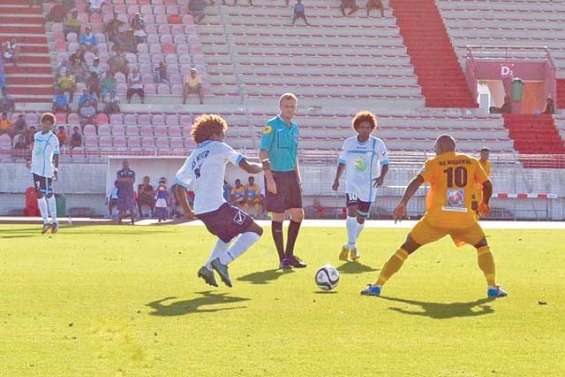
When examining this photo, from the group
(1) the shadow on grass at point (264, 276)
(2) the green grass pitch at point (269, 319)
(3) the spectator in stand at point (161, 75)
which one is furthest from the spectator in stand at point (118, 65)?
(1) the shadow on grass at point (264, 276)

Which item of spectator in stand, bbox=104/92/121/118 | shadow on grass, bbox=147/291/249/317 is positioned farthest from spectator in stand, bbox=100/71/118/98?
shadow on grass, bbox=147/291/249/317

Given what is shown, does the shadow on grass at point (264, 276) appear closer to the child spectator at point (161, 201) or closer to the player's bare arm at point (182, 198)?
the player's bare arm at point (182, 198)

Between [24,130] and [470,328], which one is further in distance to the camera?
[24,130]

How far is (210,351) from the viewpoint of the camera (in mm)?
9125

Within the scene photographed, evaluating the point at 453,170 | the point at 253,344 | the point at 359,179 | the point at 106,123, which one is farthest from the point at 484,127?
the point at 253,344

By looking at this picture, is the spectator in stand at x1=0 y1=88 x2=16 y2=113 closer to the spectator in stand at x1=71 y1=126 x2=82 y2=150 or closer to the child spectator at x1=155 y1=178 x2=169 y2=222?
the spectator in stand at x1=71 y1=126 x2=82 y2=150

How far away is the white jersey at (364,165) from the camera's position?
17.9 metres

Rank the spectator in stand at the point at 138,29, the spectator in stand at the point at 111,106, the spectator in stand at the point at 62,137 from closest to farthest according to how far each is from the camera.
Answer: the spectator in stand at the point at 62,137 → the spectator in stand at the point at 111,106 → the spectator in stand at the point at 138,29

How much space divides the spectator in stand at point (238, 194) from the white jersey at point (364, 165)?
1733 centimetres

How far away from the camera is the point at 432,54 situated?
45.8 m

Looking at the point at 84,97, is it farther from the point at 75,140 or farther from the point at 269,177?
the point at 269,177

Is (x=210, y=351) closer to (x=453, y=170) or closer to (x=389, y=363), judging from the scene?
(x=389, y=363)

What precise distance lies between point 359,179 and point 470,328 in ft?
25.0

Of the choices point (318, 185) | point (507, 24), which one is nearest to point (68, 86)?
point (318, 185)
